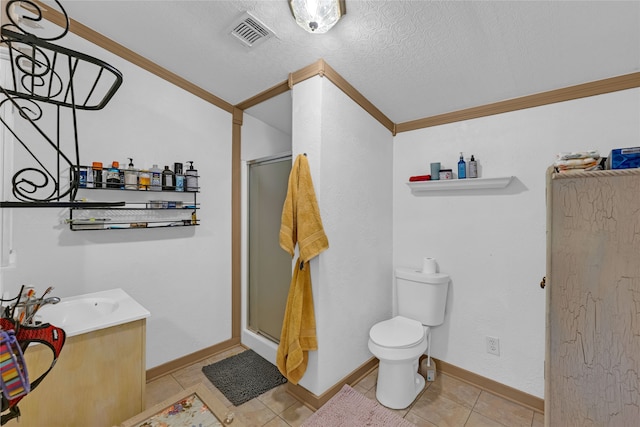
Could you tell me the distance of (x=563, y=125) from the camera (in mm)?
1793

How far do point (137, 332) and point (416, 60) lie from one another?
2123mm

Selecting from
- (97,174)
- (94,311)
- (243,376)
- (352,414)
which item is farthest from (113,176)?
(352,414)

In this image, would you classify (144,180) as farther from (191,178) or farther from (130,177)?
(191,178)

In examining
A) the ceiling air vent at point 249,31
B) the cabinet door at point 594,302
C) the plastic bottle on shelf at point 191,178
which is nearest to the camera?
the cabinet door at point 594,302

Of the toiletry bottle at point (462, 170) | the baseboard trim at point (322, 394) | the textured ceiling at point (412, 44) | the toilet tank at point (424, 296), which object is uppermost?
the textured ceiling at point (412, 44)

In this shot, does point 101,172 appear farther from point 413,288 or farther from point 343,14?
point 413,288

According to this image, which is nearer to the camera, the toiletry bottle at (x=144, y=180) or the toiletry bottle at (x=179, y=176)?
the toiletry bottle at (x=144, y=180)

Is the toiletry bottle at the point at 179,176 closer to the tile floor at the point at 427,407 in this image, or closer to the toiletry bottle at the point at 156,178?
the toiletry bottle at the point at 156,178

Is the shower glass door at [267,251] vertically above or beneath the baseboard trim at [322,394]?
above

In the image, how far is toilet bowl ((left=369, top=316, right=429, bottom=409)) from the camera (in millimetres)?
1803

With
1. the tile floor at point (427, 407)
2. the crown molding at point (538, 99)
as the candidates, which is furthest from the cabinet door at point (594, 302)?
the crown molding at point (538, 99)

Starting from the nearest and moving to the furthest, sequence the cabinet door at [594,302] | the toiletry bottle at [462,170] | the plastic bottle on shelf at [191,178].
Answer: the cabinet door at [594,302], the toiletry bottle at [462,170], the plastic bottle on shelf at [191,178]

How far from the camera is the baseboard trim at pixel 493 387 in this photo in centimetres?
185

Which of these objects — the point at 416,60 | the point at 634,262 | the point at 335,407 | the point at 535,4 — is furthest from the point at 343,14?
the point at 335,407
